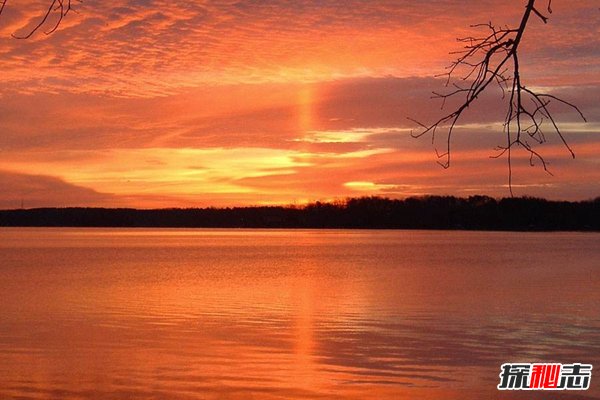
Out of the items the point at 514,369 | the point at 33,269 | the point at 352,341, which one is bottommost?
the point at 33,269

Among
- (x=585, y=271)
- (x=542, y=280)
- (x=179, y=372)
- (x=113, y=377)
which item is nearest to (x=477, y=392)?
(x=179, y=372)

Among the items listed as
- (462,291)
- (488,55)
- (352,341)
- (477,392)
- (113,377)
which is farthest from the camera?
(462,291)

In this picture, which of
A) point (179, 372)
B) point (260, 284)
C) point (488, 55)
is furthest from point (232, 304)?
point (488, 55)

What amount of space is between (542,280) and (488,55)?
3193cm

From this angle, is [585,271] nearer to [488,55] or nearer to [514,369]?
[514,369]

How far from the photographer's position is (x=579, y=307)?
2200cm

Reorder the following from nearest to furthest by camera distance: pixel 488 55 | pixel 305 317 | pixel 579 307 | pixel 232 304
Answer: pixel 488 55, pixel 305 317, pixel 579 307, pixel 232 304

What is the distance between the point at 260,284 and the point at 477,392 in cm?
2094

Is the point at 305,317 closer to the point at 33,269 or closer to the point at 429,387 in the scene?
the point at 429,387

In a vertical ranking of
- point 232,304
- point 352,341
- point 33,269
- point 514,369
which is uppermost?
point 514,369

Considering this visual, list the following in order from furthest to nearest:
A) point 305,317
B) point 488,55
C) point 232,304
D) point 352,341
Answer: point 232,304 → point 305,317 → point 352,341 → point 488,55

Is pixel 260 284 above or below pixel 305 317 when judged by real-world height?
below

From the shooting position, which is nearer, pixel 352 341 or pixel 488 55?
pixel 488 55

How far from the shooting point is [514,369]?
12367 millimetres
